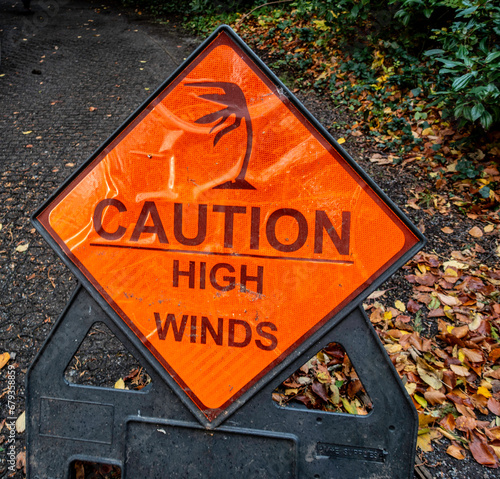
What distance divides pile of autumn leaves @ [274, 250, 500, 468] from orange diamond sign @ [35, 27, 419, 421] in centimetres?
97

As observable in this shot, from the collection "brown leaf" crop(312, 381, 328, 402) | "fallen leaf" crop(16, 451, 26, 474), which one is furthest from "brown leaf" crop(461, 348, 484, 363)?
"fallen leaf" crop(16, 451, 26, 474)

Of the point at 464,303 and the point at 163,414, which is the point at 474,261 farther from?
the point at 163,414

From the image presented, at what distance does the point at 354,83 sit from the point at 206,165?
4349mm

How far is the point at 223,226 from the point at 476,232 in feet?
8.64

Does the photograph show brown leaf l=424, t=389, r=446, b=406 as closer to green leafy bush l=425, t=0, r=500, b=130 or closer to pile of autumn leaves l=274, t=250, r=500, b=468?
pile of autumn leaves l=274, t=250, r=500, b=468

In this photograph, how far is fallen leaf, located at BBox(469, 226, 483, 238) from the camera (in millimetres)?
3127

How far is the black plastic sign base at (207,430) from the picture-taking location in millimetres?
1413

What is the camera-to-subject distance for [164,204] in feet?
4.79

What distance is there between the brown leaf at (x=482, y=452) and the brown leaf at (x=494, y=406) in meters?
0.19

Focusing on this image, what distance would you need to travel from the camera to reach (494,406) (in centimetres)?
207

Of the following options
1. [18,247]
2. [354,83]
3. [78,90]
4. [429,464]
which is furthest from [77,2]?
[429,464]

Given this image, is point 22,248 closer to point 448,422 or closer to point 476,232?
point 448,422

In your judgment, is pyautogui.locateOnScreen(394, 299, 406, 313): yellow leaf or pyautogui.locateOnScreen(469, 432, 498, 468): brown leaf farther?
pyautogui.locateOnScreen(394, 299, 406, 313): yellow leaf

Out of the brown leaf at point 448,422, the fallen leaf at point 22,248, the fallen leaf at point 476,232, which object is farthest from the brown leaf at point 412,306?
the fallen leaf at point 22,248
